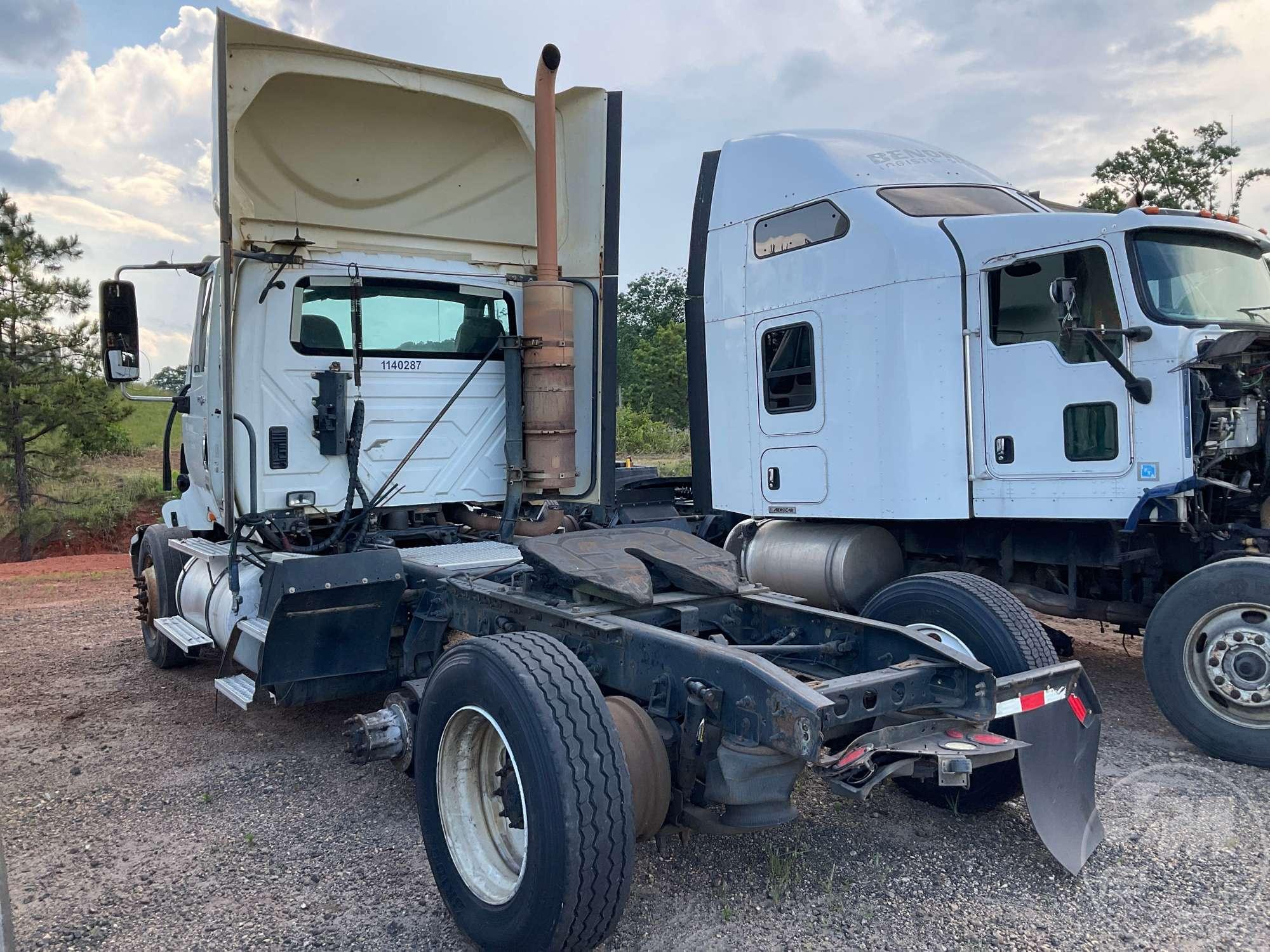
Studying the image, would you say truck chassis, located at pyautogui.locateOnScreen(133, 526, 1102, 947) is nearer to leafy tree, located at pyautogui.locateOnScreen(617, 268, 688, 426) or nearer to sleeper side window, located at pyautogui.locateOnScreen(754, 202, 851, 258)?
sleeper side window, located at pyautogui.locateOnScreen(754, 202, 851, 258)

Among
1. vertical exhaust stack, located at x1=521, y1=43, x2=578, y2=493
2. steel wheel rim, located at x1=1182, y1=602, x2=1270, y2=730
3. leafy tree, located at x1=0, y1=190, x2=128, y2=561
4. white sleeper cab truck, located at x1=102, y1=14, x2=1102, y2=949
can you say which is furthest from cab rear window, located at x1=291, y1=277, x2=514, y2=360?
leafy tree, located at x1=0, y1=190, x2=128, y2=561

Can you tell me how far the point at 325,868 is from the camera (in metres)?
3.75

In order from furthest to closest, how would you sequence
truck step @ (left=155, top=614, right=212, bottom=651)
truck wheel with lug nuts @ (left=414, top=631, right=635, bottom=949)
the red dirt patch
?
1. the red dirt patch
2. truck step @ (left=155, top=614, right=212, bottom=651)
3. truck wheel with lug nuts @ (left=414, top=631, right=635, bottom=949)

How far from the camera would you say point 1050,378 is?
18.9 ft

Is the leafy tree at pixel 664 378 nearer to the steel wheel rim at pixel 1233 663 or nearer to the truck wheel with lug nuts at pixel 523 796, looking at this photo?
the steel wheel rim at pixel 1233 663

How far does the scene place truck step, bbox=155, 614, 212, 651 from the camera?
5516 millimetres

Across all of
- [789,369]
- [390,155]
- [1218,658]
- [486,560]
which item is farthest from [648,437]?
[1218,658]

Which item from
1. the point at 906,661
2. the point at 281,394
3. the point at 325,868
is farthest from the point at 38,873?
the point at 906,661

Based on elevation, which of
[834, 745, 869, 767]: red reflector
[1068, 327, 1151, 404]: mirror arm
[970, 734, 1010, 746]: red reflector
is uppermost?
[1068, 327, 1151, 404]: mirror arm

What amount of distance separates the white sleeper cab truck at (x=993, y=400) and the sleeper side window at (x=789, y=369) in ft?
0.07

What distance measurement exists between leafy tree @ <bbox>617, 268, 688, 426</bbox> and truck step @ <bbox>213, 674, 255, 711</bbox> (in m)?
16.3

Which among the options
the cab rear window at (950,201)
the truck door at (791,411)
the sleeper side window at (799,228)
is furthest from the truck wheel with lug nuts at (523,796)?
the cab rear window at (950,201)

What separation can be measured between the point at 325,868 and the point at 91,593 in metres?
8.38

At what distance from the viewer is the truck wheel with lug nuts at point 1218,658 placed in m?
4.67
